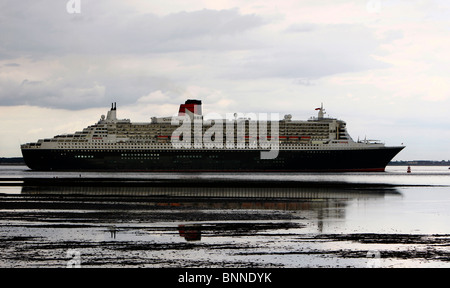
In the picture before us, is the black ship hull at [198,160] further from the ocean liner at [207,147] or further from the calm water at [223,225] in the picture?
the calm water at [223,225]

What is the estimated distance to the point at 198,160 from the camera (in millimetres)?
109688

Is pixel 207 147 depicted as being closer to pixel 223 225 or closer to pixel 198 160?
pixel 198 160

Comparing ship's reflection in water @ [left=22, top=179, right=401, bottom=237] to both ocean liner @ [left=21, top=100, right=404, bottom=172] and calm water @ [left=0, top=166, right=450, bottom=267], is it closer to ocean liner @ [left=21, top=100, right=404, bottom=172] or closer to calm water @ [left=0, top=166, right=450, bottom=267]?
calm water @ [left=0, top=166, right=450, bottom=267]

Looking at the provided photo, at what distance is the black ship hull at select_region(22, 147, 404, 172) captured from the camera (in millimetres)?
108438

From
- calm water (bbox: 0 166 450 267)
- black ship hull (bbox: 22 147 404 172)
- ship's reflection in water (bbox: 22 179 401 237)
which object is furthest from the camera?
black ship hull (bbox: 22 147 404 172)

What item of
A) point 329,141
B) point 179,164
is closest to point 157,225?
point 179,164

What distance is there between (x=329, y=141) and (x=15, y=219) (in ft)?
307

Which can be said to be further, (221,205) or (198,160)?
(198,160)

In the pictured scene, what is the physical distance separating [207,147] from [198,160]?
3926 mm

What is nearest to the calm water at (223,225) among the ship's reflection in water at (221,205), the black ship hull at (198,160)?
the ship's reflection in water at (221,205)

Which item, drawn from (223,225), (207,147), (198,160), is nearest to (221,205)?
(223,225)

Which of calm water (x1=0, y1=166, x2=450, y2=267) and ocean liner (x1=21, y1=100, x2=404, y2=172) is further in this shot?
ocean liner (x1=21, y1=100, x2=404, y2=172)

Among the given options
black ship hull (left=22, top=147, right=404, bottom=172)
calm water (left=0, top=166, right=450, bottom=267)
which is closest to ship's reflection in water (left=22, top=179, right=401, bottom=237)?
calm water (left=0, top=166, right=450, bottom=267)

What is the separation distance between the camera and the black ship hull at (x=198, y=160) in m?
108
